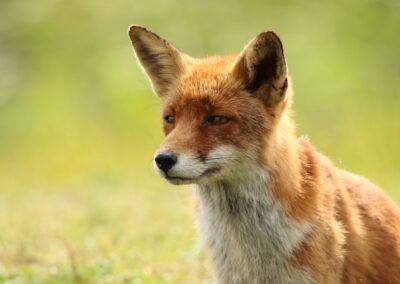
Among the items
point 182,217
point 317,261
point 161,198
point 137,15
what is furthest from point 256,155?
point 137,15

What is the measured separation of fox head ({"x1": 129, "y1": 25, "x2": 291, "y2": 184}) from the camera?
751 centimetres

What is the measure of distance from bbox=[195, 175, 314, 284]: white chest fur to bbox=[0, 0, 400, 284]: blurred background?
802cm

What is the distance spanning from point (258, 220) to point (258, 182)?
0.33m

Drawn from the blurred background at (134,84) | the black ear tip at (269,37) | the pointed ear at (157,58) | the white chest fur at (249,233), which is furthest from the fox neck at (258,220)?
the blurred background at (134,84)

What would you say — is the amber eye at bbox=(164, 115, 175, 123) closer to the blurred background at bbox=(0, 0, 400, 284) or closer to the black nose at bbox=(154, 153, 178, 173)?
the black nose at bbox=(154, 153, 178, 173)

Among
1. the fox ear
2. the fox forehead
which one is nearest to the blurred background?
the fox forehead

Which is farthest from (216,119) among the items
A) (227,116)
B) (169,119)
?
(169,119)

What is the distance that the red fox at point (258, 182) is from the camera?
301 inches

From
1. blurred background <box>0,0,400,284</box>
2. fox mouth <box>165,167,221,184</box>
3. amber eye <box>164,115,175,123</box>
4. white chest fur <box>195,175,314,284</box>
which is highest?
blurred background <box>0,0,400,284</box>

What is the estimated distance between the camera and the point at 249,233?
795 centimetres

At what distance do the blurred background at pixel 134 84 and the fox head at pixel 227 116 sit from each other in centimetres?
821

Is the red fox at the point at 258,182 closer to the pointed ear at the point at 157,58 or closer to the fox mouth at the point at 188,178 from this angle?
the fox mouth at the point at 188,178

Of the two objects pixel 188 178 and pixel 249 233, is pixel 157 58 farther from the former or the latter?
pixel 249 233

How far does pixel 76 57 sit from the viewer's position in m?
28.6
